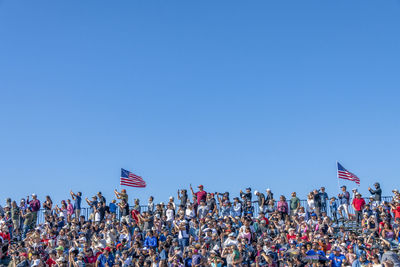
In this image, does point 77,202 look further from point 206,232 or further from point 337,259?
point 337,259

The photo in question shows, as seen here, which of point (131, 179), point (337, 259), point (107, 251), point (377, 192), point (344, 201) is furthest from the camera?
Answer: point (131, 179)

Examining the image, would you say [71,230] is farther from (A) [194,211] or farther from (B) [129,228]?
(A) [194,211]

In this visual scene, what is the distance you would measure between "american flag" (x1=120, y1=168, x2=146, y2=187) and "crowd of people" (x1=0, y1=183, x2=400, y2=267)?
1629mm

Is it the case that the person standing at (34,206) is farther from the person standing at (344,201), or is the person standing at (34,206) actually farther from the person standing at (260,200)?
the person standing at (344,201)

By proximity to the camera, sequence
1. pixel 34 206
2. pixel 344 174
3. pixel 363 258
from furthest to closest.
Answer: pixel 344 174
pixel 34 206
pixel 363 258

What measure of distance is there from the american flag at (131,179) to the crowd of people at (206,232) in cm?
163

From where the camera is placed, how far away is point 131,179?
90.4 ft

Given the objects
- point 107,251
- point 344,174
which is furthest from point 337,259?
point 344,174

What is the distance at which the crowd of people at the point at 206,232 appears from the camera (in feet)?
55.9

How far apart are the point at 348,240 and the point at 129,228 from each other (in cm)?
929

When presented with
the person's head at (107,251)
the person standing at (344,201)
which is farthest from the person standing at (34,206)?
the person standing at (344,201)

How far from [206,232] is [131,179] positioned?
29.3 ft

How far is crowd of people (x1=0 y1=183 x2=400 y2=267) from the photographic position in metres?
17.0

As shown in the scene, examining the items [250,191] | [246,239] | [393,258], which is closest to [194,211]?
[250,191]
